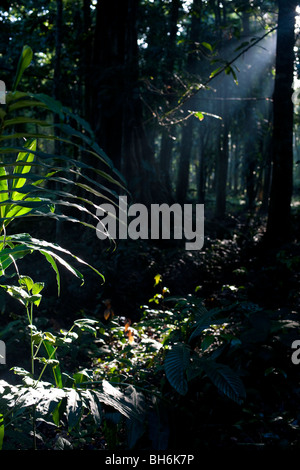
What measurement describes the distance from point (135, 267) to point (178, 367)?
4.79 m

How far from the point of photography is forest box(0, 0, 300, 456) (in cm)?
165

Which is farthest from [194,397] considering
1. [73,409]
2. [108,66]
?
[108,66]

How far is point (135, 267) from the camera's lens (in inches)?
268

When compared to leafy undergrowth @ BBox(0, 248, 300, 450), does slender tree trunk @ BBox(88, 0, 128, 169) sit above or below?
above

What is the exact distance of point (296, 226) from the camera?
29.9ft

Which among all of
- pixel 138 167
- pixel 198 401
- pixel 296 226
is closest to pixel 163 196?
pixel 138 167

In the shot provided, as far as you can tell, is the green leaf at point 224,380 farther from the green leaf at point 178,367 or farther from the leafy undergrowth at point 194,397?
the green leaf at point 178,367

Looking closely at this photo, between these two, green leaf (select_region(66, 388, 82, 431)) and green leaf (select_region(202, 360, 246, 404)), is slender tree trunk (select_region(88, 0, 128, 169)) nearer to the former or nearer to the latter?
green leaf (select_region(202, 360, 246, 404))

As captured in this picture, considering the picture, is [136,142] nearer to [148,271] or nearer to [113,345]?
[148,271]
